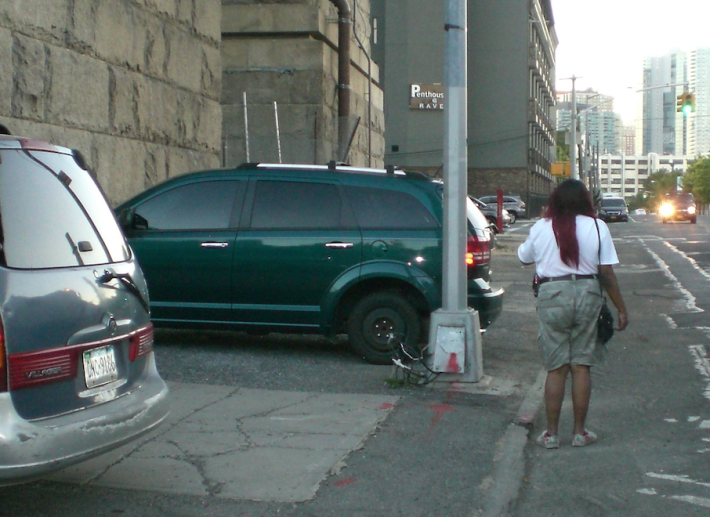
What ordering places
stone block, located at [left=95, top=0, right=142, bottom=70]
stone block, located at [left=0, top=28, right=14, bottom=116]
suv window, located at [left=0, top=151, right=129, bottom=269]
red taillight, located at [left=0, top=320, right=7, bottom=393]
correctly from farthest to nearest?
stone block, located at [left=95, top=0, right=142, bottom=70] → stone block, located at [left=0, top=28, right=14, bottom=116] → suv window, located at [left=0, top=151, right=129, bottom=269] → red taillight, located at [left=0, top=320, right=7, bottom=393]

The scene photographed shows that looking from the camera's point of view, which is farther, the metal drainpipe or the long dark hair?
the metal drainpipe

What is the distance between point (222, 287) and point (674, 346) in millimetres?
4843

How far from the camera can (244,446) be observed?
19.2ft

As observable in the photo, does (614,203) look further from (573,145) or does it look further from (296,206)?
(296,206)

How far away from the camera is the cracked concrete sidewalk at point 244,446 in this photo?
5191mm

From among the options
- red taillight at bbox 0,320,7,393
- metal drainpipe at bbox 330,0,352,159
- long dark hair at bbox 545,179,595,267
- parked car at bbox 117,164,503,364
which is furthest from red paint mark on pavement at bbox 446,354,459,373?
metal drainpipe at bbox 330,0,352,159

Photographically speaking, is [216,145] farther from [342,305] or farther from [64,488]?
[64,488]

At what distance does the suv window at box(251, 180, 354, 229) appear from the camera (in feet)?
28.8

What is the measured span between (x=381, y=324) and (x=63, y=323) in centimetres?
469

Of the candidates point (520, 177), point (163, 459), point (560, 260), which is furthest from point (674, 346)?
point (520, 177)

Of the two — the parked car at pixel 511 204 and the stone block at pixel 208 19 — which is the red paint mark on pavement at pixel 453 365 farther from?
the parked car at pixel 511 204

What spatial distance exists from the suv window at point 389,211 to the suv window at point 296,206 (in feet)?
0.52

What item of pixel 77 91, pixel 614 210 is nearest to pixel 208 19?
pixel 77 91

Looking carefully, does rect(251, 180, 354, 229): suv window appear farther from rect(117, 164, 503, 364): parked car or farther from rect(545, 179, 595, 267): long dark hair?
rect(545, 179, 595, 267): long dark hair
